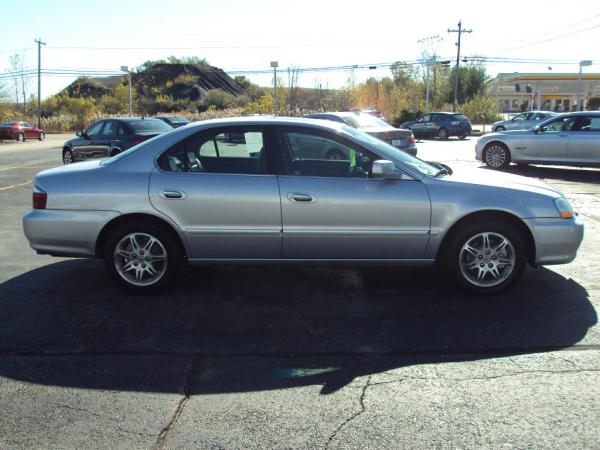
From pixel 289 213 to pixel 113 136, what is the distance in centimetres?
1072

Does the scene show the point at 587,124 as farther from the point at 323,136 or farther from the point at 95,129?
the point at 95,129

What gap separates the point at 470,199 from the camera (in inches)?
194

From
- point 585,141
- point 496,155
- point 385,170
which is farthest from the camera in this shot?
point 496,155

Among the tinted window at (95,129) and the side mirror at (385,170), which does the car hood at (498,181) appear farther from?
the tinted window at (95,129)

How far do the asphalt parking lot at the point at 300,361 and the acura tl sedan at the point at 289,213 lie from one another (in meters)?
0.38

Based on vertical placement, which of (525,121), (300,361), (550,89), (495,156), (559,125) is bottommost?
(300,361)

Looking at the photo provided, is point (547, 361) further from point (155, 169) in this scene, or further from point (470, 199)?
point (155, 169)

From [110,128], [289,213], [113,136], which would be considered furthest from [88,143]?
[289,213]

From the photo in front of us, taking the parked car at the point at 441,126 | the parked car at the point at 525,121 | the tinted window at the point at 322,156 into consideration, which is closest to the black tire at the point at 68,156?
the tinted window at the point at 322,156

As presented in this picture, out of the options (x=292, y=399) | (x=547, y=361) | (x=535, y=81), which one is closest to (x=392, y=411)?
(x=292, y=399)

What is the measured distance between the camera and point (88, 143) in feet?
48.7

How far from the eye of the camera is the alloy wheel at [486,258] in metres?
5.03

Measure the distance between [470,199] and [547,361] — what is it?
160 cm

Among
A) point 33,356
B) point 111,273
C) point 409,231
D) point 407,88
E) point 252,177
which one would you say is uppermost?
point 407,88
